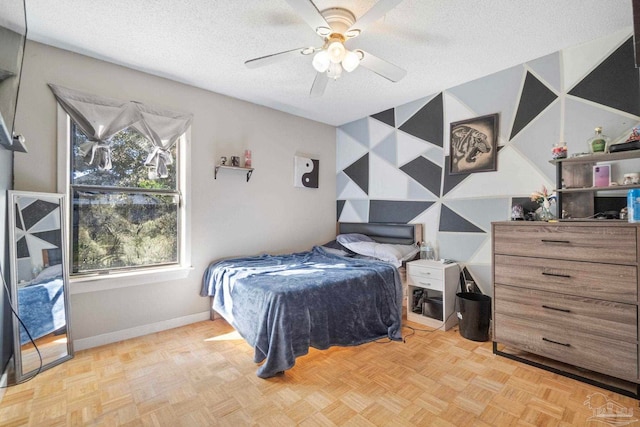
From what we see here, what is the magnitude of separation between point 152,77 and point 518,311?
3944 millimetres

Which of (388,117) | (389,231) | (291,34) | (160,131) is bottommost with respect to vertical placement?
(389,231)

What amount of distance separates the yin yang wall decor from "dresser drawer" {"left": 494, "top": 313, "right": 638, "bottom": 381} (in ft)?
8.92

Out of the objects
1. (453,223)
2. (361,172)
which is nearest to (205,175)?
(361,172)

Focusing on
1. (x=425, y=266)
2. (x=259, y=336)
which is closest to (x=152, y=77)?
(x=259, y=336)

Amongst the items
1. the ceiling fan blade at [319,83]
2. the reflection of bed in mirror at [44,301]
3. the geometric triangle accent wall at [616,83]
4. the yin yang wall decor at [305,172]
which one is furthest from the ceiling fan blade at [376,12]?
the reflection of bed in mirror at [44,301]

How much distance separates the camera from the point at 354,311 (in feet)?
8.16

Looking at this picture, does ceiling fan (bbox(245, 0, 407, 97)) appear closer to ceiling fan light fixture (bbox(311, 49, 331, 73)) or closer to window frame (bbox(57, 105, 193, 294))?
ceiling fan light fixture (bbox(311, 49, 331, 73))

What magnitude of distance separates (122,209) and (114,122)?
2.68 feet

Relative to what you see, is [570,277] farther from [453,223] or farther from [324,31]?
[324,31]

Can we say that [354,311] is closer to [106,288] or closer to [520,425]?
[520,425]

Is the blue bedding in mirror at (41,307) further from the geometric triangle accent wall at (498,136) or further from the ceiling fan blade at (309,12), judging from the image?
the geometric triangle accent wall at (498,136)

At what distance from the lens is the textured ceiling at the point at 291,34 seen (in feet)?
6.36

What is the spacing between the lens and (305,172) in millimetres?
4102

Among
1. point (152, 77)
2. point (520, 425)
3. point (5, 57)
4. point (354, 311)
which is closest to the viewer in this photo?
point (5, 57)
